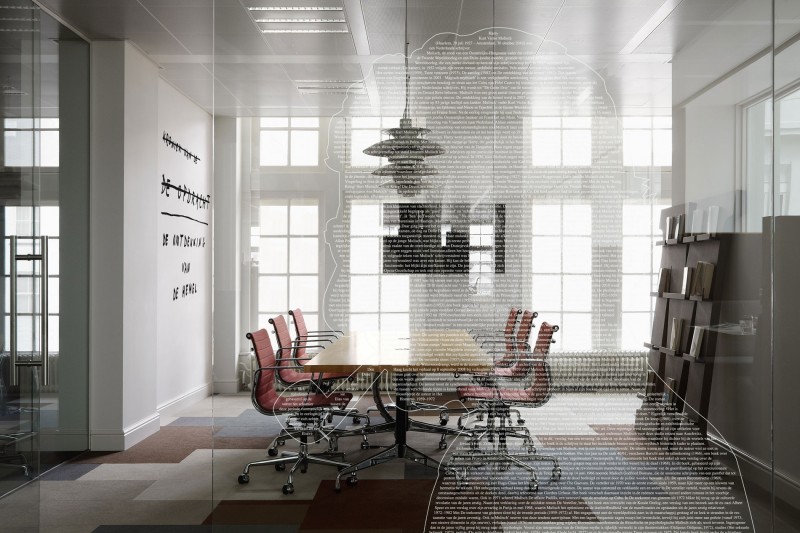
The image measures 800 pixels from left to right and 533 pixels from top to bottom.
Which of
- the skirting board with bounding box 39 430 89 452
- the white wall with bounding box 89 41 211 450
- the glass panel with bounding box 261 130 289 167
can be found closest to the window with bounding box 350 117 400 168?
the glass panel with bounding box 261 130 289 167

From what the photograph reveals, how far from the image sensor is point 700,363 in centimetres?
204

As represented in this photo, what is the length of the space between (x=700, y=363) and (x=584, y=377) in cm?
44

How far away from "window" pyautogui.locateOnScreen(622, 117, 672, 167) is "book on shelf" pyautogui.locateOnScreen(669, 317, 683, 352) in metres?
0.59

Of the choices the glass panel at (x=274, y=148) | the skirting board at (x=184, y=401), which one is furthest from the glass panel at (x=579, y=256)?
the skirting board at (x=184, y=401)

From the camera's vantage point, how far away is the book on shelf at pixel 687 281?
6.67 ft

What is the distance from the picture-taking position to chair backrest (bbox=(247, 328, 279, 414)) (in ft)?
7.04

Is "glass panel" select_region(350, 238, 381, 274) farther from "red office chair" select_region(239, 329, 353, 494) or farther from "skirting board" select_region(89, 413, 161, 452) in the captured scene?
"skirting board" select_region(89, 413, 161, 452)

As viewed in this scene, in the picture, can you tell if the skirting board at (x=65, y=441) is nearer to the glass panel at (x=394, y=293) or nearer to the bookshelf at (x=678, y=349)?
the glass panel at (x=394, y=293)

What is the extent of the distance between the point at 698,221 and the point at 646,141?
36 centimetres

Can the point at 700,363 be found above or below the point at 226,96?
below

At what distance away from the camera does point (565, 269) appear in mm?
2047

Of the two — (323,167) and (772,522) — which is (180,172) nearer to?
(323,167)

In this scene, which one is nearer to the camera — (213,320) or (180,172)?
(213,320)

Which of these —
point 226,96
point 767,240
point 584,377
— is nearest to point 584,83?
point 767,240
